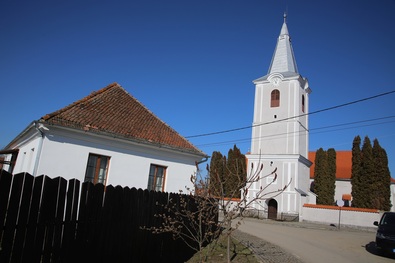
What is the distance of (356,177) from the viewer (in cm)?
2995

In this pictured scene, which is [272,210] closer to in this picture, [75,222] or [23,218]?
[75,222]

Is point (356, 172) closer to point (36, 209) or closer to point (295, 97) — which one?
point (295, 97)

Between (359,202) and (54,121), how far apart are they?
99.0 feet

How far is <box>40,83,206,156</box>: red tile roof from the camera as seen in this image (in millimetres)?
11188

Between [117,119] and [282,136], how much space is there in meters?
21.2

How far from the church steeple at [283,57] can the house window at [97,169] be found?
1014 inches

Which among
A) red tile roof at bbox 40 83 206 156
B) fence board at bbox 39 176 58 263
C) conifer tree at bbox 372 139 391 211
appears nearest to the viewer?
fence board at bbox 39 176 58 263

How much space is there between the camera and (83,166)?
1115 centimetres

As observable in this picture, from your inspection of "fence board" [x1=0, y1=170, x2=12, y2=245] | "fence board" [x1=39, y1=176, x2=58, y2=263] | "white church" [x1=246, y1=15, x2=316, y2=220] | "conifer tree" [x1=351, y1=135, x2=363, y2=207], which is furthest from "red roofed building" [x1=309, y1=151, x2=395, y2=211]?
"fence board" [x1=0, y1=170, x2=12, y2=245]

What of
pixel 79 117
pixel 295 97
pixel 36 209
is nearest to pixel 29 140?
pixel 79 117

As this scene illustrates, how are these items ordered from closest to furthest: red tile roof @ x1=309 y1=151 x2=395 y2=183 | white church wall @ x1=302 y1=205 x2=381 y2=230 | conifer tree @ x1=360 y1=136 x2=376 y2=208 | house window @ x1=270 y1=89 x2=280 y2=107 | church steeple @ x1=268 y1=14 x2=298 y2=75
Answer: white church wall @ x1=302 y1=205 x2=381 y2=230 < conifer tree @ x1=360 y1=136 x2=376 y2=208 < house window @ x1=270 y1=89 x2=280 y2=107 < church steeple @ x1=268 y1=14 x2=298 y2=75 < red tile roof @ x1=309 y1=151 x2=395 y2=183

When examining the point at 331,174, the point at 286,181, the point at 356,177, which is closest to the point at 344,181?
the point at 331,174

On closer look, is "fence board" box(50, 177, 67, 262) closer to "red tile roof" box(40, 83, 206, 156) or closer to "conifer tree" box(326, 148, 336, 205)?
"red tile roof" box(40, 83, 206, 156)

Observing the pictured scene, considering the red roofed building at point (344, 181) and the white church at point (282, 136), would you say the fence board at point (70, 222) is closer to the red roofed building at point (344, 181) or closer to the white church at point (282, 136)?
the white church at point (282, 136)
